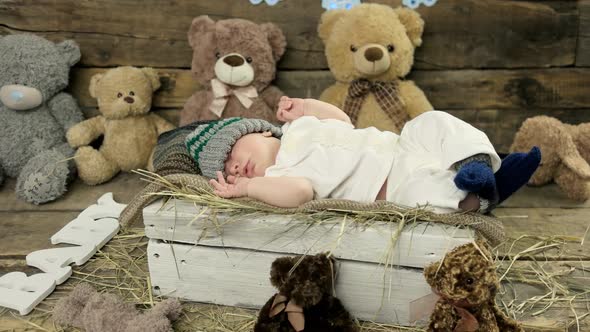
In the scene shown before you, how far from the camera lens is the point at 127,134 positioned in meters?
2.26

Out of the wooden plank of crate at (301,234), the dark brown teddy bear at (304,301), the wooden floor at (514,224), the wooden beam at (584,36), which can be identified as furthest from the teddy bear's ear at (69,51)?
the wooden beam at (584,36)

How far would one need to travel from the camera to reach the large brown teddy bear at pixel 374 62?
208 centimetres

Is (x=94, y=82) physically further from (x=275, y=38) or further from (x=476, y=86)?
(x=476, y=86)

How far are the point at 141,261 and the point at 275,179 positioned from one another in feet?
1.80

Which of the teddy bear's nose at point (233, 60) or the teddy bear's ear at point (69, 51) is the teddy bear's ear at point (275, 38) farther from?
the teddy bear's ear at point (69, 51)

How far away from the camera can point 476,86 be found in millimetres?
2311

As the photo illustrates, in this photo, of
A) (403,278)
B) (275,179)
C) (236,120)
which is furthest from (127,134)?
(403,278)

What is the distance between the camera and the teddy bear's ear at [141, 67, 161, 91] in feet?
7.43

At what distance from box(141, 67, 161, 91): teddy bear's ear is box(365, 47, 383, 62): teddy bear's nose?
0.89 m

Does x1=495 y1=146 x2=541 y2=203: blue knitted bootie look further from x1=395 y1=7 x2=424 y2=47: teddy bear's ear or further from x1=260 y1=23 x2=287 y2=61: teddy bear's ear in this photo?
x1=260 y1=23 x2=287 y2=61: teddy bear's ear

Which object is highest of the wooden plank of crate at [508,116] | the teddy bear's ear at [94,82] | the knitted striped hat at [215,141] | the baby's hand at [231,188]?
the teddy bear's ear at [94,82]

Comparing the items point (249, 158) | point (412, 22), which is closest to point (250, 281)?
point (249, 158)

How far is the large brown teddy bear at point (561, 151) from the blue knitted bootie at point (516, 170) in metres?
0.84

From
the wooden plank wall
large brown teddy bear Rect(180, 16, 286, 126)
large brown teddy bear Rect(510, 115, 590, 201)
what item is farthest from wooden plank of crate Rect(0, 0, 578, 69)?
large brown teddy bear Rect(510, 115, 590, 201)
